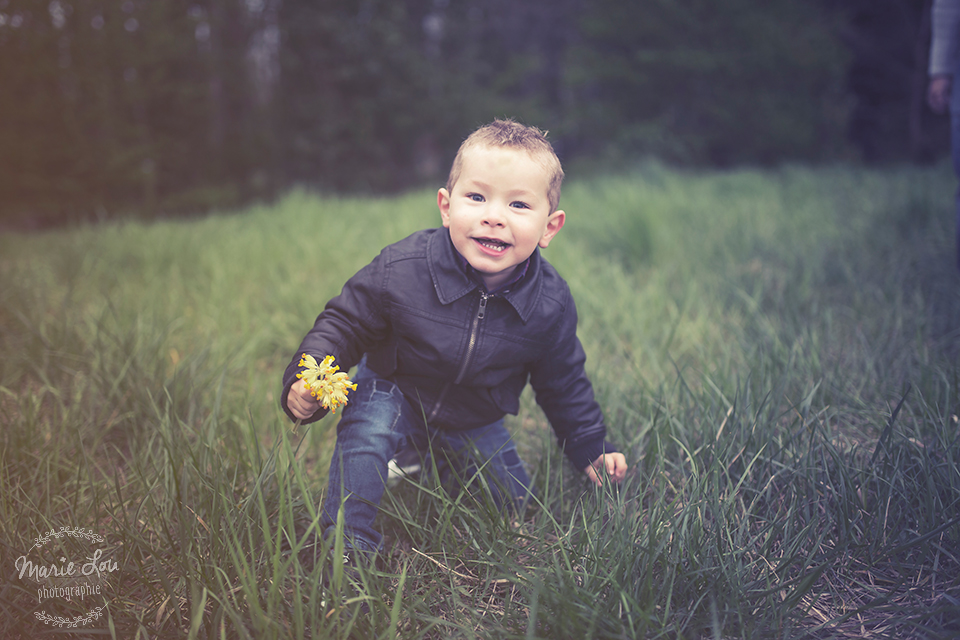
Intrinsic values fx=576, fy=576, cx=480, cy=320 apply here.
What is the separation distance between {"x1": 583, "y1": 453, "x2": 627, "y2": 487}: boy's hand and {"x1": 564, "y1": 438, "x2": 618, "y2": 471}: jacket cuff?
0.05 feet

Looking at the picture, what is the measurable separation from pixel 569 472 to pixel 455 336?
528mm

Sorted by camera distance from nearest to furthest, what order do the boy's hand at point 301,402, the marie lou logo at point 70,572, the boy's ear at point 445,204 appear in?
the marie lou logo at point 70,572, the boy's hand at point 301,402, the boy's ear at point 445,204

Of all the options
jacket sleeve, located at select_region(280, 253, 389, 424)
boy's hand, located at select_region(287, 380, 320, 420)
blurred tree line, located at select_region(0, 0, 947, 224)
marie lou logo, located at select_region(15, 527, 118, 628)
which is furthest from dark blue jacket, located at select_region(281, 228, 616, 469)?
blurred tree line, located at select_region(0, 0, 947, 224)

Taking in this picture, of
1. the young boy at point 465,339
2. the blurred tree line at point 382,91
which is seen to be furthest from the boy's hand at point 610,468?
the blurred tree line at point 382,91

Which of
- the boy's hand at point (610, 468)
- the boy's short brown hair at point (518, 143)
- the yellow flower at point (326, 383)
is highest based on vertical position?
the boy's short brown hair at point (518, 143)

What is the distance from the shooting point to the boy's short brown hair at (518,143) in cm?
122

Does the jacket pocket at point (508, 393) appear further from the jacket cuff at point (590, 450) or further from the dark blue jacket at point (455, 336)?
the jacket cuff at point (590, 450)

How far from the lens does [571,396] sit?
1453 millimetres

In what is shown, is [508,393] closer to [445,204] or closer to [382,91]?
[445,204]

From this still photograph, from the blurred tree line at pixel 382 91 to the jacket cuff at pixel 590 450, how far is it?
282 inches

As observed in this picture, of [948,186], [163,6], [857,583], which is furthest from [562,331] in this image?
[163,6]

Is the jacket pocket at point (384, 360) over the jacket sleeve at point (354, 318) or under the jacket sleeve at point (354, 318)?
under

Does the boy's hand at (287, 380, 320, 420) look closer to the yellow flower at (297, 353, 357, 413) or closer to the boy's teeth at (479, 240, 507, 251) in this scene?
the yellow flower at (297, 353, 357, 413)

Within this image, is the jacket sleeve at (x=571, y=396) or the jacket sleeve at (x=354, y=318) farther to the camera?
the jacket sleeve at (x=571, y=396)
